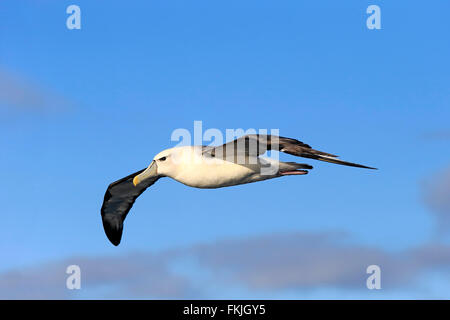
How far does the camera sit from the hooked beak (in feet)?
47.2

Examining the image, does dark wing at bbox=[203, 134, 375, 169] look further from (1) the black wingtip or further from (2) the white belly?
(1) the black wingtip

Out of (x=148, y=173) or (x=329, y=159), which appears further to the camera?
(x=148, y=173)

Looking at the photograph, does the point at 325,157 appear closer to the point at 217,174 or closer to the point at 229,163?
the point at 229,163

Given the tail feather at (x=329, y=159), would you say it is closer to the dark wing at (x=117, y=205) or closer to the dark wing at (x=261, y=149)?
the dark wing at (x=261, y=149)

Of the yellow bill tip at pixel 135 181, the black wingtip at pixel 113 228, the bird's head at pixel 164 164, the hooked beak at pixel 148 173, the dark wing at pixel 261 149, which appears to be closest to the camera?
the dark wing at pixel 261 149

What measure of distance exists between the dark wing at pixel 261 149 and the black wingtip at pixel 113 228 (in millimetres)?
4997

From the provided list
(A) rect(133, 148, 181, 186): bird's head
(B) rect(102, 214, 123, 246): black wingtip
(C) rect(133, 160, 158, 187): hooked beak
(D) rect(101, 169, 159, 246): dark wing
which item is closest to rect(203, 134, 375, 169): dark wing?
(A) rect(133, 148, 181, 186): bird's head

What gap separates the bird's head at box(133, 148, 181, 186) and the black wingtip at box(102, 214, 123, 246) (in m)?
3.22

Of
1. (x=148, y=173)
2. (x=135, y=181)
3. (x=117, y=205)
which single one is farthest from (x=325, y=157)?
(x=117, y=205)

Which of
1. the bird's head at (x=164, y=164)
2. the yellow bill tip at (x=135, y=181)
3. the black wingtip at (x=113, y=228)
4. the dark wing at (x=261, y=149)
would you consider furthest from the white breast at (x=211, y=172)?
the black wingtip at (x=113, y=228)

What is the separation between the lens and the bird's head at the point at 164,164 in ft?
45.1

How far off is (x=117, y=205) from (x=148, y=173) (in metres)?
2.90

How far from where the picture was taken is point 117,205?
1706cm
